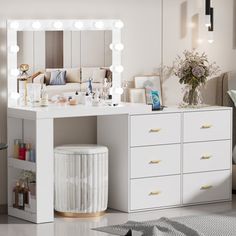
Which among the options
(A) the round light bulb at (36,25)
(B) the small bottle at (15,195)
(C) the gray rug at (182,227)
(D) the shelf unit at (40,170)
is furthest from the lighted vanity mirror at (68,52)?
(C) the gray rug at (182,227)

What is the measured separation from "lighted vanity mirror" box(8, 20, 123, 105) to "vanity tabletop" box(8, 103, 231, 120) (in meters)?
0.20

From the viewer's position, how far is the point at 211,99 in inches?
278

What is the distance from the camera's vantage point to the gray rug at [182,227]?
5.26 metres

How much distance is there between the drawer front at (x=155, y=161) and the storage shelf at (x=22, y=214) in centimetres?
83

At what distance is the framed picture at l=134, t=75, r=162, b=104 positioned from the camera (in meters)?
6.59

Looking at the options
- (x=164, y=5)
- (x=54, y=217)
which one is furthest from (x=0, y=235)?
(x=164, y=5)

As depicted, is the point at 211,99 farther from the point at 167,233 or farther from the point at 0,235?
the point at 0,235

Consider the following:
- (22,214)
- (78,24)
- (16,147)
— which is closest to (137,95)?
(78,24)

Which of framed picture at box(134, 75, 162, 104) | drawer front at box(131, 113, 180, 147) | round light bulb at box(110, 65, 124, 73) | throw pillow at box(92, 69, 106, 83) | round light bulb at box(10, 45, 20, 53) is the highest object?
round light bulb at box(10, 45, 20, 53)

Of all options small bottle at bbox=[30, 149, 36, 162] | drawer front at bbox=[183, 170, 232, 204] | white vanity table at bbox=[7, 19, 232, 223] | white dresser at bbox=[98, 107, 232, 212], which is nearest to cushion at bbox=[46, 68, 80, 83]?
white vanity table at bbox=[7, 19, 232, 223]

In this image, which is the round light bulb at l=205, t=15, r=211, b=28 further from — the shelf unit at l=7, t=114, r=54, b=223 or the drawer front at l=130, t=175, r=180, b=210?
the shelf unit at l=7, t=114, r=54, b=223

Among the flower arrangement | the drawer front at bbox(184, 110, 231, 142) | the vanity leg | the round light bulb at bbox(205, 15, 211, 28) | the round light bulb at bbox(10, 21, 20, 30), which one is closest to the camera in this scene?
the vanity leg

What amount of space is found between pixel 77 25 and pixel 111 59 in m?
0.41

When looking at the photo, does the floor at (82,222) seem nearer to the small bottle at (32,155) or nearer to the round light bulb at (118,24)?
the small bottle at (32,155)
